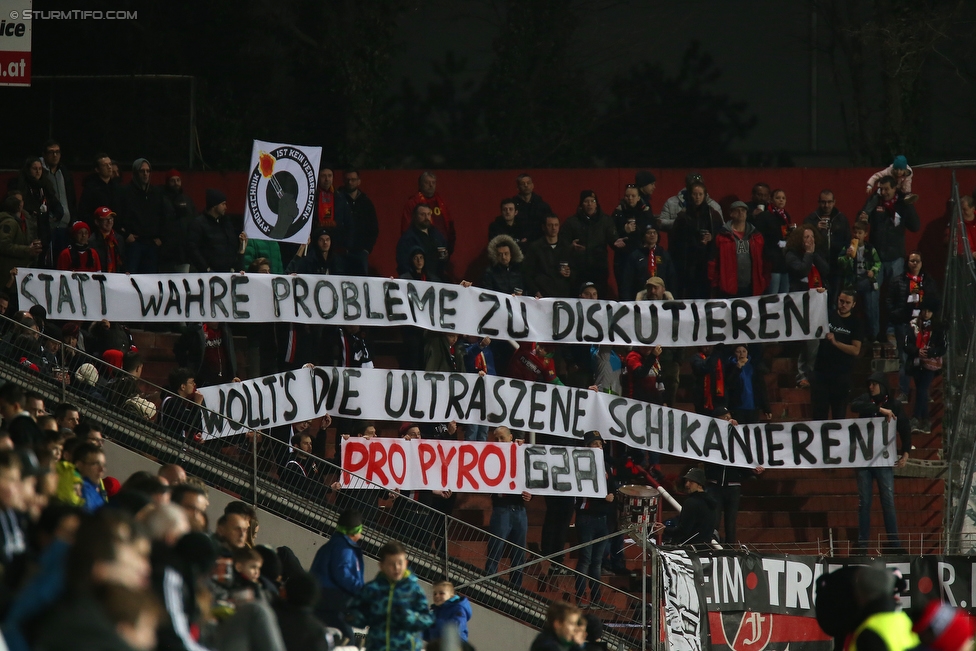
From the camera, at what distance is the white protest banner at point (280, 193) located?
1565 centimetres

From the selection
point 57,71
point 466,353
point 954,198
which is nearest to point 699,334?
point 466,353

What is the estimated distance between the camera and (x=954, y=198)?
18578 mm

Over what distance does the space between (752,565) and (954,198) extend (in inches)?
307

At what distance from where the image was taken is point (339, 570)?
1100 centimetres

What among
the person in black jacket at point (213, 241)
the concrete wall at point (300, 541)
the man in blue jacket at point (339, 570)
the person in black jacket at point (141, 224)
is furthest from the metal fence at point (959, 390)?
the person in black jacket at point (141, 224)

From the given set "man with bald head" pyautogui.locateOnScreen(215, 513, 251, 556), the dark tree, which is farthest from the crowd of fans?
the dark tree

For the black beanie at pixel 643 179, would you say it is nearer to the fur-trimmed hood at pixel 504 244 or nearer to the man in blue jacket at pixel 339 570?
the fur-trimmed hood at pixel 504 244

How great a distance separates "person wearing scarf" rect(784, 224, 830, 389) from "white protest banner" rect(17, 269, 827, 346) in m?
1.96

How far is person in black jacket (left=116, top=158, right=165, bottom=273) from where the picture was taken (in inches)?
666

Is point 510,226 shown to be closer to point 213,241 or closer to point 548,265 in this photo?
point 548,265

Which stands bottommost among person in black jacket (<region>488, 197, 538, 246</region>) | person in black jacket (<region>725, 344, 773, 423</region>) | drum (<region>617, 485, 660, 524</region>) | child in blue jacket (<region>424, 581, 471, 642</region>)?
child in blue jacket (<region>424, 581, 471, 642</region>)

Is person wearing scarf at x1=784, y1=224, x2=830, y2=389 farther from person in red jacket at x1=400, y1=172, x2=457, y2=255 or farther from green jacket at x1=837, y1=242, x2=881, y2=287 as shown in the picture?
person in red jacket at x1=400, y1=172, x2=457, y2=255

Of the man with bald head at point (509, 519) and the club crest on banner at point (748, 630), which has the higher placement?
the man with bald head at point (509, 519)

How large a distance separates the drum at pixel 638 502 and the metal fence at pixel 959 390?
3.07 m
